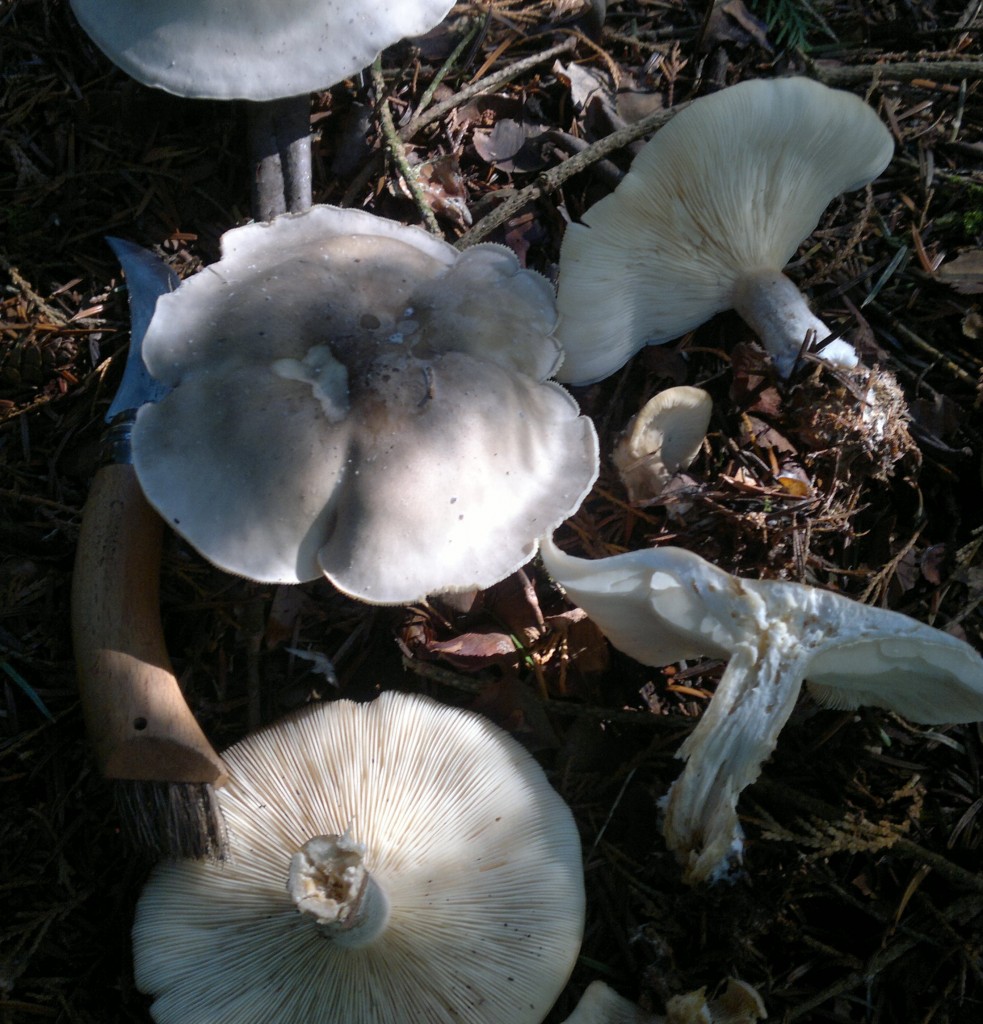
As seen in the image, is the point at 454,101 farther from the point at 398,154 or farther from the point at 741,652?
the point at 741,652

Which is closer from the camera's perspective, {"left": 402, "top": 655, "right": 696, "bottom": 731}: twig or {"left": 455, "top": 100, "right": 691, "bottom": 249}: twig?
{"left": 402, "top": 655, "right": 696, "bottom": 731}: twig

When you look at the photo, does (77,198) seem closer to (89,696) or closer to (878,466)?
(89,696)

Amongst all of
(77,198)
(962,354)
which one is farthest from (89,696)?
(962,354)

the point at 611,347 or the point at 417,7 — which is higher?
the point at 417,7

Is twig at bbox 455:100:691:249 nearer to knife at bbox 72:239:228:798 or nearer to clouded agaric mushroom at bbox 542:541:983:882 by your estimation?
knife at bbox 72:239:228:798

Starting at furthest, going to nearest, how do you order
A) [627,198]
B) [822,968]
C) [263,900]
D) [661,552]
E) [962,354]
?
[962,354] < [627,198] < [822,968] < [263,900] < [661,552]

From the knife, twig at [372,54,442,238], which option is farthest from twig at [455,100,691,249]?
the knife

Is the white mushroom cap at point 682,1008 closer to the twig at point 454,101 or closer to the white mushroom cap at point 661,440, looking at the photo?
the white mushroom cap at point 661,440

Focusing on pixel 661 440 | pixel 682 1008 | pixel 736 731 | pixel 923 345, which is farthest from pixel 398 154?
pixel 682 1008
